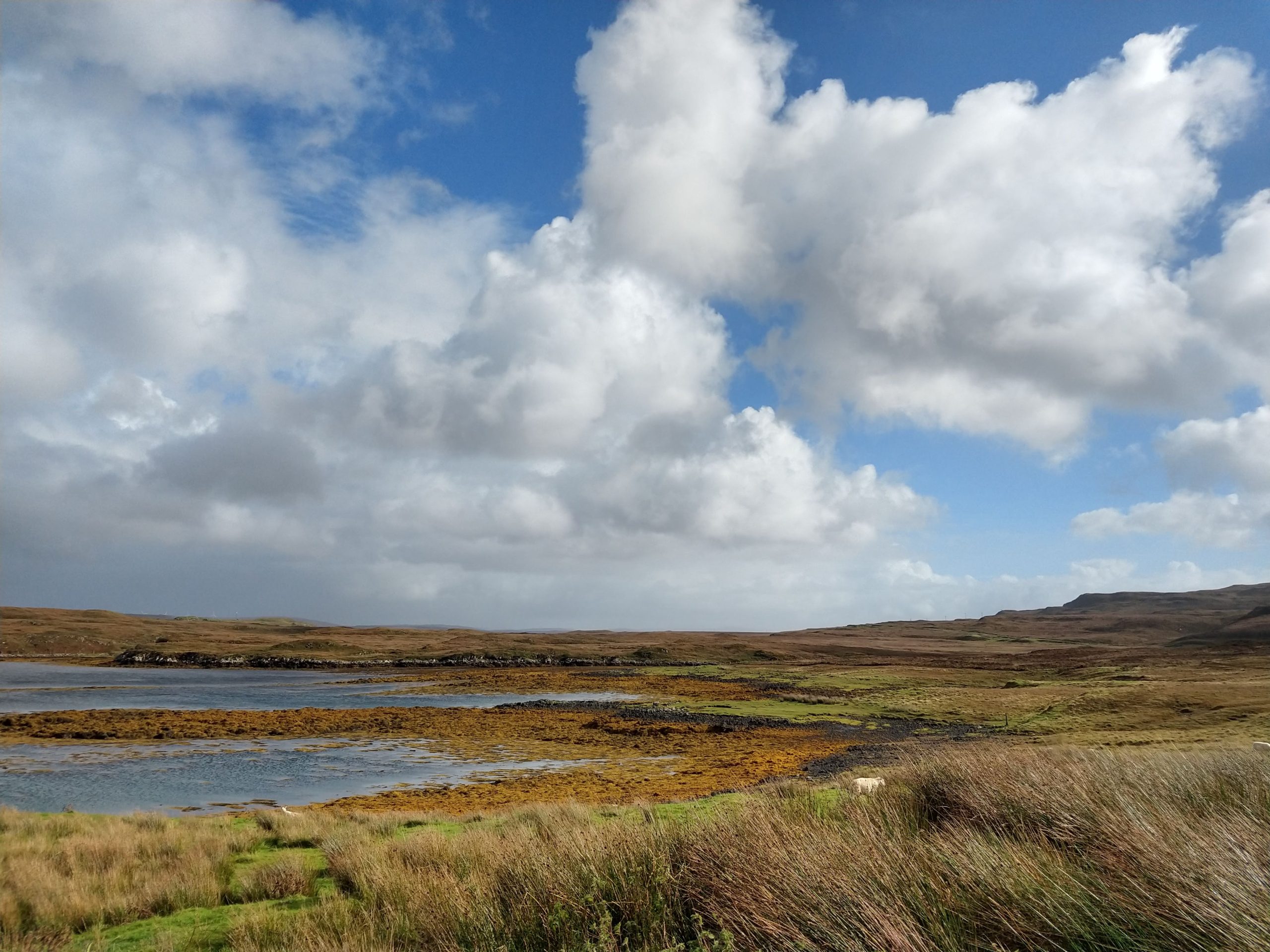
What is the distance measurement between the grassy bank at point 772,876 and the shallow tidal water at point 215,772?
353 inches

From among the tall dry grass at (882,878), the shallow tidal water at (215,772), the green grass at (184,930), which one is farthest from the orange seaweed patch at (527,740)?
the tall dry grass at (882,878)

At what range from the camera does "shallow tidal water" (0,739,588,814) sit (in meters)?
21.4

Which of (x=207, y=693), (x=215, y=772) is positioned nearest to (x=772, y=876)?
(x=215, y=772)

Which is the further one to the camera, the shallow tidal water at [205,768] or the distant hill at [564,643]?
the distant hill at [564,643]

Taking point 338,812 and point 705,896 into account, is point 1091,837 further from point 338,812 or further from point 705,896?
point 338,812

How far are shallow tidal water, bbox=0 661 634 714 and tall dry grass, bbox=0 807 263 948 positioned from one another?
33634 mm

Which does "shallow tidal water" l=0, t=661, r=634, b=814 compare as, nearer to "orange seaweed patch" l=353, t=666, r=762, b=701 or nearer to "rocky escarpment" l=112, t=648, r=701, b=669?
"orange seaweed patch" l=353, t=666, r=762, b=701

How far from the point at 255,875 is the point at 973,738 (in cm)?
2814

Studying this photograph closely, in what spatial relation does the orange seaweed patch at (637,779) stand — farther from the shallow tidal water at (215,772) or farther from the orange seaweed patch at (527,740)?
the shallow tidal water at (215,772)

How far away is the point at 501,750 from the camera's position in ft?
104

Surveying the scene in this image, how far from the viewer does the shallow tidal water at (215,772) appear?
70.1 ft

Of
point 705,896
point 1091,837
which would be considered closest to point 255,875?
point 705,896

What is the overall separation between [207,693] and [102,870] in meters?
53.0

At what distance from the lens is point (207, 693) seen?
57.0 meters
